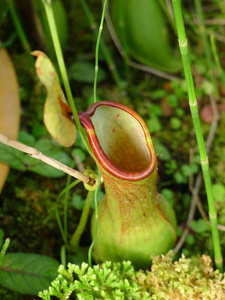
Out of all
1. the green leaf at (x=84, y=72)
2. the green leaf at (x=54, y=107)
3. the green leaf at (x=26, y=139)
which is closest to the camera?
the green leaf at (x=54, y=107)

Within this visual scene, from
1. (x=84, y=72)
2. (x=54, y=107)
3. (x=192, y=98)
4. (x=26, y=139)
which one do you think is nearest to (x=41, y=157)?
(x=54, y=107)

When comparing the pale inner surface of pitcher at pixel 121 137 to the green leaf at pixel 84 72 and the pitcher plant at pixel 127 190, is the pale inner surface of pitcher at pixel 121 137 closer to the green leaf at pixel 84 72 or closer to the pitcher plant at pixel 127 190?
the pitcher plant at pixel 127 190

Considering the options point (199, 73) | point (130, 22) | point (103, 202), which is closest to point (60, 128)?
point (103, 202)

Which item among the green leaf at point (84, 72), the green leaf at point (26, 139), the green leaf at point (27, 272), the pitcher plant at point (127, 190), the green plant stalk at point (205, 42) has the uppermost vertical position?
the green plant stalk at point (205, 42)

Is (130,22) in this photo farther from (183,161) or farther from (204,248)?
(204,248)

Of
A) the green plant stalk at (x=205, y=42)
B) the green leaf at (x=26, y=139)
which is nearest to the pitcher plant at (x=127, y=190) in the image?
the green leaf at (x=26, y=139)

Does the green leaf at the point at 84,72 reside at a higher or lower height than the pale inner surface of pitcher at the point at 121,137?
higher

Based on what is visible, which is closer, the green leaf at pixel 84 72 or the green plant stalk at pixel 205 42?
the green plant stalk at pixel 205 42

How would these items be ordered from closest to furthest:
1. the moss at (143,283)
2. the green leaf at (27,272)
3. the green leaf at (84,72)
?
the moss at (143,283) → the green leaf at (27,272) → the green leaf at (84,72)
